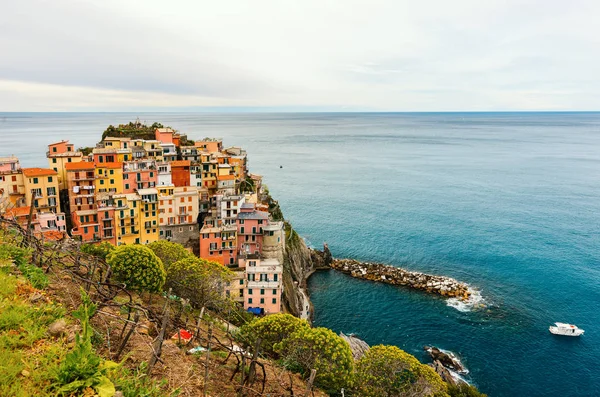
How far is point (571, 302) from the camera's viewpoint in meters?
57.0

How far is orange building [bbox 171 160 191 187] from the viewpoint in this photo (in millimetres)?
72375

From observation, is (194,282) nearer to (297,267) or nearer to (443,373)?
(297,267)

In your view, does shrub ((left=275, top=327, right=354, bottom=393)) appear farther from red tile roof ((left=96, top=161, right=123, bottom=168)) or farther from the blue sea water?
red tile roof ((left=96, top=161, right=123, bottom=168))

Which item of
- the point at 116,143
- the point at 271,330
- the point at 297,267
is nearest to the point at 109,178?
the point at 116,143

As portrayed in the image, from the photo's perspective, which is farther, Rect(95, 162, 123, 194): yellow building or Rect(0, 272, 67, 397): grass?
Rect(95, 162, 123, 194): yellow building

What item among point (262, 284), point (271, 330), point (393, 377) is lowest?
point (262, 284)

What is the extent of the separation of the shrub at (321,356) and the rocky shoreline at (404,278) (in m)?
37.7

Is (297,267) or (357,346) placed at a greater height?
(297,267)

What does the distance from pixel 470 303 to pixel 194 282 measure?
42786 millimetres

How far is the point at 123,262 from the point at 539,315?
5680 cm

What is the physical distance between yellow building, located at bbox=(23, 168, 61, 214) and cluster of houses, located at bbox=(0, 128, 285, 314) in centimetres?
13

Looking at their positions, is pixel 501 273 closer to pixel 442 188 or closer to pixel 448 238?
pixel 448 238

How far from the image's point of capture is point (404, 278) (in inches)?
2525

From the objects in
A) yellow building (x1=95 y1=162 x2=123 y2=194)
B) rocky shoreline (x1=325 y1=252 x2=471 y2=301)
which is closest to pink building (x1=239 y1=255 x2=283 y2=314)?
rocky shoreline (x1=325 y1=252 x2=471 y2=301)
